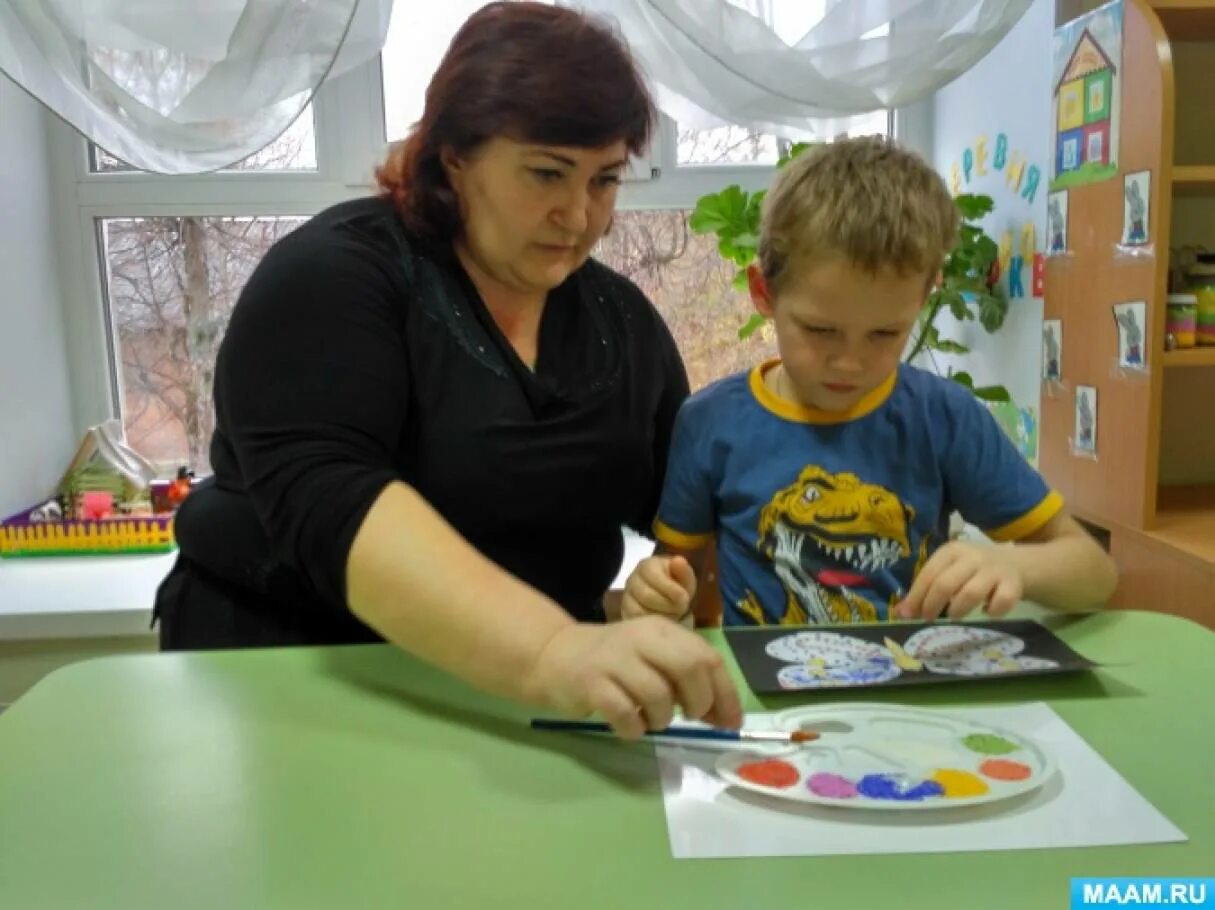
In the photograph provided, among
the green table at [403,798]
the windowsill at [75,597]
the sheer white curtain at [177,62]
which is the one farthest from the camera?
the windowsill at [75,597]

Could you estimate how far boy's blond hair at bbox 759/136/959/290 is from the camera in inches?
38.3

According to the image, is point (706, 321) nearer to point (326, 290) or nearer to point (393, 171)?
point (393, 171)

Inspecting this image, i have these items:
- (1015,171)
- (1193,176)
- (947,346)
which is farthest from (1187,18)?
(947,346)

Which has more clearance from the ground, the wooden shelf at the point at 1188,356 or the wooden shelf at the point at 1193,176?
the wooden shelf at the point at 1193,176

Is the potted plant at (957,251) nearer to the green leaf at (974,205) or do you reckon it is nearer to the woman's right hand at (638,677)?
the green leaf at (974,205)

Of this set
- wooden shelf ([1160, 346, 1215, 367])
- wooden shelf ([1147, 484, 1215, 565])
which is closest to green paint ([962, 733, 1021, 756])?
wooden shelf ([1147, 484, 1215, 565])

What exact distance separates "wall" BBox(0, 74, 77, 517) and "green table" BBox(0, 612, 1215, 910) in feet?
4.74

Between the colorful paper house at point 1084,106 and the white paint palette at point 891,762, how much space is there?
1.10 meters

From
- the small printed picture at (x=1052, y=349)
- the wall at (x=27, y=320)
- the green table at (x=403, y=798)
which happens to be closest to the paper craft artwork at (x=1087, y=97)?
the small printed picture at (x=1052, y=349)

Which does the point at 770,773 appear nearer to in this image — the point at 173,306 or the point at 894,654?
the point at 894,654

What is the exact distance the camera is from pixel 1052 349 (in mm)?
1688

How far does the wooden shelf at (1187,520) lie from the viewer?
135cm

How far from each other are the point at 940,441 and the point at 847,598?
174 millimetres

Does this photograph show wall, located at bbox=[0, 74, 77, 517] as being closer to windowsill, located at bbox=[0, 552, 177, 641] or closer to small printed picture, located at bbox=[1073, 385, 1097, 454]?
windowsill, located at bbox=[0, 552, 177, 641]
